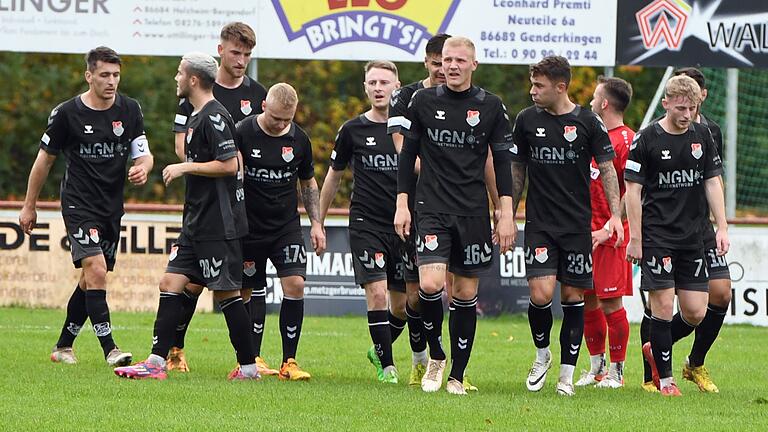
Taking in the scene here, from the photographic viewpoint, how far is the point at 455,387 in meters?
9.59

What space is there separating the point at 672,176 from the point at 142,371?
3765mm

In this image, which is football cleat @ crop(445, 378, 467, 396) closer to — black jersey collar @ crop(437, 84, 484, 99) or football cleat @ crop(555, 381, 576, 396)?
football cleat @ crop(555, 381, 576, 396)

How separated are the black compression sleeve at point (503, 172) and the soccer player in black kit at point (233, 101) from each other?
2.14 metres

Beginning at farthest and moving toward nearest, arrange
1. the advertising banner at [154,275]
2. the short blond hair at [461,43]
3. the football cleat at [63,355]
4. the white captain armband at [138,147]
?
the advertising banner at [154,275]
the football cleat at [63,355]
the white captain armband at [138,147]
the short blond hair at [461,43]

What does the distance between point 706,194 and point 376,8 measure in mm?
8678

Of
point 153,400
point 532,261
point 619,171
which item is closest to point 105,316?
point 153,400

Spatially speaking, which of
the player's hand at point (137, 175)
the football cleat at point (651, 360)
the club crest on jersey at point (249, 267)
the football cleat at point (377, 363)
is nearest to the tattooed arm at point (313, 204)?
the club crest on jersey at point (249, 267)

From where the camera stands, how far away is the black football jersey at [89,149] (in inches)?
427

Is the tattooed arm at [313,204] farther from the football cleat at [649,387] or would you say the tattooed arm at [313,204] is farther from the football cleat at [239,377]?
the football cleat at [649,387]

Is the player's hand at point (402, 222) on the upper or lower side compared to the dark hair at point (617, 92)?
lower

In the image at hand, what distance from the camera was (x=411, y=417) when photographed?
8.30m

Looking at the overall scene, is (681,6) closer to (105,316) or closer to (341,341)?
(341,341)

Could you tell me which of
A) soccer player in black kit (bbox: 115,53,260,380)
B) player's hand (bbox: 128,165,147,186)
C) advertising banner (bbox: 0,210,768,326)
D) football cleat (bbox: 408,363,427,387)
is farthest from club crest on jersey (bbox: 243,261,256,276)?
advertising banner (bbox: 0,210,768,326)

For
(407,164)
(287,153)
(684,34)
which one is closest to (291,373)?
(287,153)
